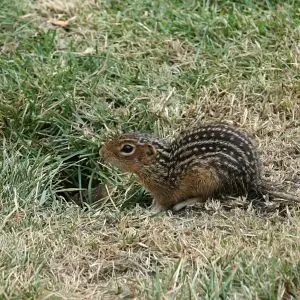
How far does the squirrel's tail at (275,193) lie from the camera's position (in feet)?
22.7

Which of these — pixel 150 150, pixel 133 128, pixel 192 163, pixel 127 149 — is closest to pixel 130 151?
pixel 127 149

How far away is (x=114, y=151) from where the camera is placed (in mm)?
7527

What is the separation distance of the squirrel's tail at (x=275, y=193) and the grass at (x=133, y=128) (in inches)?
4.8

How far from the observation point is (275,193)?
23.0ft

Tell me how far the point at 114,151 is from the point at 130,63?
155 centimetres

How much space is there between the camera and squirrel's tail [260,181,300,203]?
691cm

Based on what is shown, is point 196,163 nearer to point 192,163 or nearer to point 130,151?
point 192,163

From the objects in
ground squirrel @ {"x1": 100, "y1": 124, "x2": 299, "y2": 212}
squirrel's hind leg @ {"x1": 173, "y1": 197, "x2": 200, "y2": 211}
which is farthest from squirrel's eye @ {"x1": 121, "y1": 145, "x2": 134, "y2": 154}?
squirrel's hind leg @ {"x1": 173, "y1": 197, "x2": 200, "y2": 211}

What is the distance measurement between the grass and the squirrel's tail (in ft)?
0.40

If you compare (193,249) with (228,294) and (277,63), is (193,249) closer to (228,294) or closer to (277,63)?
(228,294)

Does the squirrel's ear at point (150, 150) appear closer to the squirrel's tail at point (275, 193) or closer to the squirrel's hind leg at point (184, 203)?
the squirrel's hind leg at point (184, 203)

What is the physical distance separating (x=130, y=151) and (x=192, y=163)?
0.54 metres

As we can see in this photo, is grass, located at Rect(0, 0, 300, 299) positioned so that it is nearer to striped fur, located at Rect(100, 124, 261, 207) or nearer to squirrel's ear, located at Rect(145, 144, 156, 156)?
striped fur, located at Rect(100, 124, 261, 207)

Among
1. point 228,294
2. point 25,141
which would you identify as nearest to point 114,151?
point 25,141
